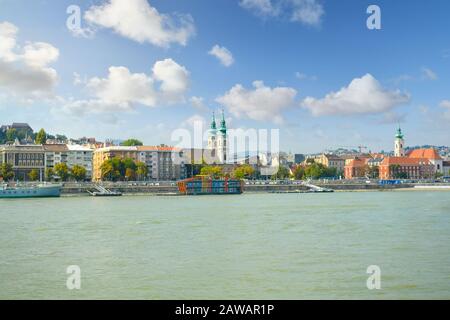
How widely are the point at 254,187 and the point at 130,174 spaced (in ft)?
51.6

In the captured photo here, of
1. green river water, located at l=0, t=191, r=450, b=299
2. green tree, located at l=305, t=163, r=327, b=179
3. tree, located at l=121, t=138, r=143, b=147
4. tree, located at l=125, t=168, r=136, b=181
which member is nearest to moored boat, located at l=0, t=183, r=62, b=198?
tree, located at l=125, t=168, r=136, b=181

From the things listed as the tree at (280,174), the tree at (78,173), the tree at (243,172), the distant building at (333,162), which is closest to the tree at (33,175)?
the tree at (78,173)

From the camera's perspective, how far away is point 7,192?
56094 mm

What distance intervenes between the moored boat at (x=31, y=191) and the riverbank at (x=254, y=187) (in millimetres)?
2819

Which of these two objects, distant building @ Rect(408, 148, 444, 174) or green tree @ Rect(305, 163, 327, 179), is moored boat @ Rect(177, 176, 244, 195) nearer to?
green tree @ Rect(305, 163, 327, 179)

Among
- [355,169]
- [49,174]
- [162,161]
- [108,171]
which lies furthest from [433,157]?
[49,174]

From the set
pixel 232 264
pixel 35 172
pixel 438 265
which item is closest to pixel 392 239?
pixel 438 265

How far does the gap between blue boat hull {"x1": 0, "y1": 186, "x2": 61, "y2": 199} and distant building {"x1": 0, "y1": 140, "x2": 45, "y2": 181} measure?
2356cm

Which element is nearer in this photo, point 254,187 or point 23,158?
point 254,187

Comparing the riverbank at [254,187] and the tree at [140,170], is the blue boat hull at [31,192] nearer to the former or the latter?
the riverbank at [254,187]

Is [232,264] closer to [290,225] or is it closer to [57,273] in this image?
[57,273]

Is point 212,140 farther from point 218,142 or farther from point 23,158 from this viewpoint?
point 23,158

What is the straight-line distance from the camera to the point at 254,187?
234 ft

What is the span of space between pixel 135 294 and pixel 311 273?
3.82m
